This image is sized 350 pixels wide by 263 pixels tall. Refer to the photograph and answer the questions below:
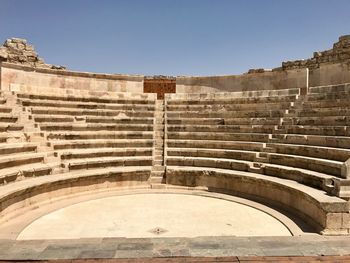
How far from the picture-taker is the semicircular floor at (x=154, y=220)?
725cm

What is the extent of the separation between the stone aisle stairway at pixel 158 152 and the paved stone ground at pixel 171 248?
5.60 metres

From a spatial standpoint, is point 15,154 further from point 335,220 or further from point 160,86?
point 335,220

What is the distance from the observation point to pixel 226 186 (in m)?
10.9

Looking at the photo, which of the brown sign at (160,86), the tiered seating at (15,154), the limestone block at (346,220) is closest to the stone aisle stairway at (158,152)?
the brown sign at (160,86)

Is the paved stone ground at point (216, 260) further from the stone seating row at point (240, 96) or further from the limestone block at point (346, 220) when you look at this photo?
the stone seating row at point (240, 96)

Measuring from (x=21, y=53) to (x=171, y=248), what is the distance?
13.6 m

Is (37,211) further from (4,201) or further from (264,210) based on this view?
(264,210)

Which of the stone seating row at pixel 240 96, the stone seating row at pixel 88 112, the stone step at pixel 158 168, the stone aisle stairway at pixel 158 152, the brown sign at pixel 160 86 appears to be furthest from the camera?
the brown sign at pixel 160 86

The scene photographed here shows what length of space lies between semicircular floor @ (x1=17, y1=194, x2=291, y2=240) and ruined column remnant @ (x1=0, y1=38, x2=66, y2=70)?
9.25 m

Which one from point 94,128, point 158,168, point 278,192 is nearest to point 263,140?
point 278,192

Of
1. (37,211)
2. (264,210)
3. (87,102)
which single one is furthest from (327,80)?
(37,211)

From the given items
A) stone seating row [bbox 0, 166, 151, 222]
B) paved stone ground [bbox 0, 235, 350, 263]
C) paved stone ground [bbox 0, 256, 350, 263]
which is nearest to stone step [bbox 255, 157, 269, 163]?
stone seating row [bbox 0, 166, 151, 222]

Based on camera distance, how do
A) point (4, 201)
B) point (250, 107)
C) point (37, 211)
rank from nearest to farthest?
point (4, 201) → point (37, 211) → point (250, 107)

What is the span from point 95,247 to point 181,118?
29.5 ft
